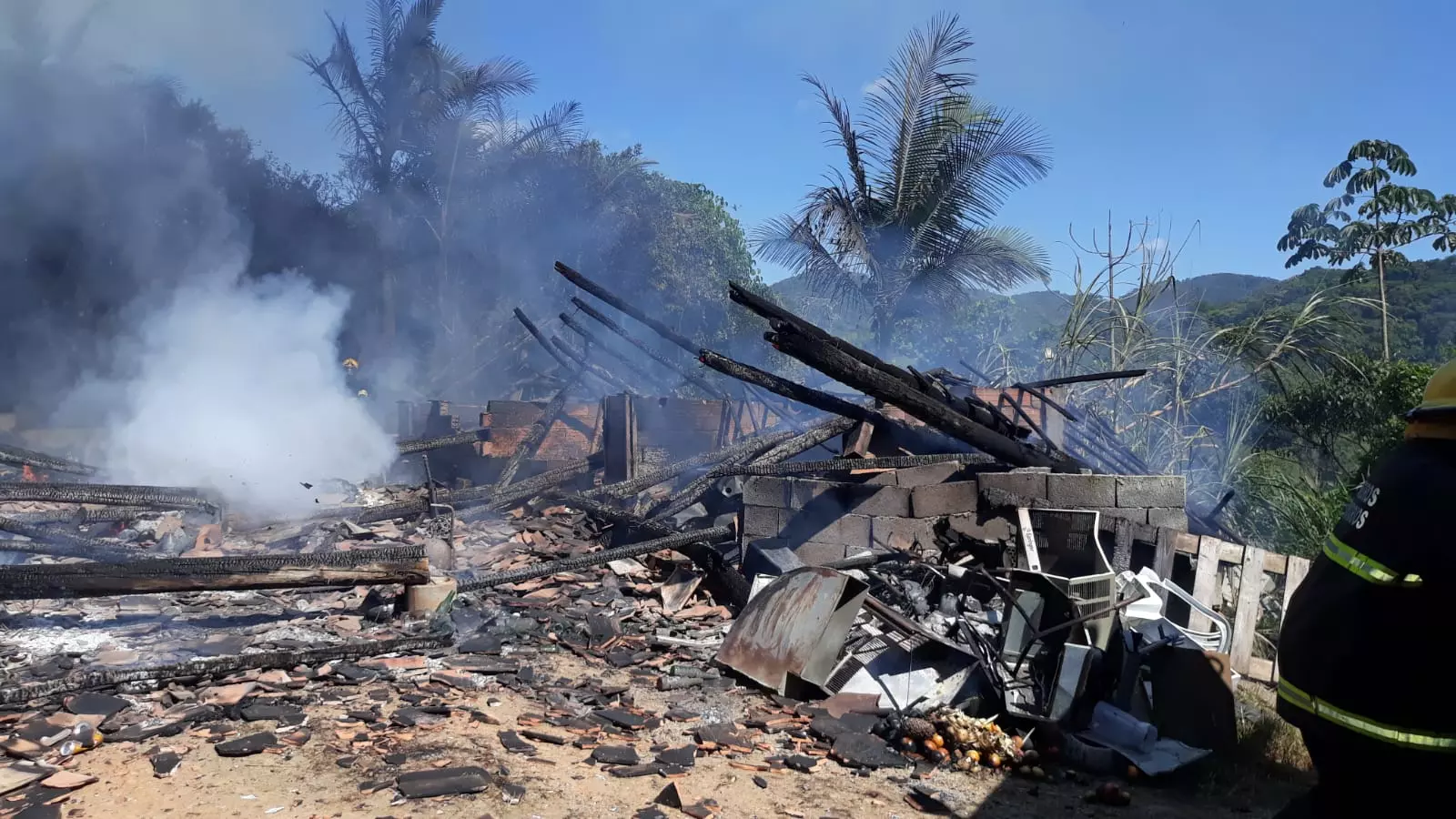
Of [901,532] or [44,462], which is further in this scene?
[44,462]

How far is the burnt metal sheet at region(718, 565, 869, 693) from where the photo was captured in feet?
18.8

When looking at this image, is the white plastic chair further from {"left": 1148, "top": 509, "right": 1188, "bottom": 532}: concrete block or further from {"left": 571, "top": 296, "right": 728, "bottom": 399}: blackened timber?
{"left": 571, "top": 296, "right": 728, "bottom": 399}: blackened timber

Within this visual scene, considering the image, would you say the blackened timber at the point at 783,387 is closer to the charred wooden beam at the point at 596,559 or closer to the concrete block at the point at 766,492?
the concrete block at the point at 766,492

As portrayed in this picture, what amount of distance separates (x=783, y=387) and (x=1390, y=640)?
5.51 meters

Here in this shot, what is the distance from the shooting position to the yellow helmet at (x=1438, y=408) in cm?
216

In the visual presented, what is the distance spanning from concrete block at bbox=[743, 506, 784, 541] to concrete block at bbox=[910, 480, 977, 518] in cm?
124

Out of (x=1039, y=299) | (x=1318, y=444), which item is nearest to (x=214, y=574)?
(x=1318, y=444)

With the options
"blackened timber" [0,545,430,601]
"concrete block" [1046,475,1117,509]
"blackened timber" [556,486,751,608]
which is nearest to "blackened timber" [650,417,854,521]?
"blackened timber" [556,486,751,608]

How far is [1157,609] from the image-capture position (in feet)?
20.2

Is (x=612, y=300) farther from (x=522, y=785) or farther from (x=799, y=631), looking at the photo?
(x=522, y=785)

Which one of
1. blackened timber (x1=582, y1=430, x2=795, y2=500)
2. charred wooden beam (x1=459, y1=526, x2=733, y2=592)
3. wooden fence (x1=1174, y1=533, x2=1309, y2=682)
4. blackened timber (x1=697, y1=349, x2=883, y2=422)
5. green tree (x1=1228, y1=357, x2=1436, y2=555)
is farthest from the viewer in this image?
blackened timber (x1=582, y1=430, x2=795, y2=500)

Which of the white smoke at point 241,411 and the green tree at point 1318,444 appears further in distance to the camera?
the white smoke at point 241,411

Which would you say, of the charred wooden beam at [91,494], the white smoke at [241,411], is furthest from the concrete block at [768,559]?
the white smoke at [241,411]

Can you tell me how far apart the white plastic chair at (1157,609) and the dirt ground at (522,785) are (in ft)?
3.58
